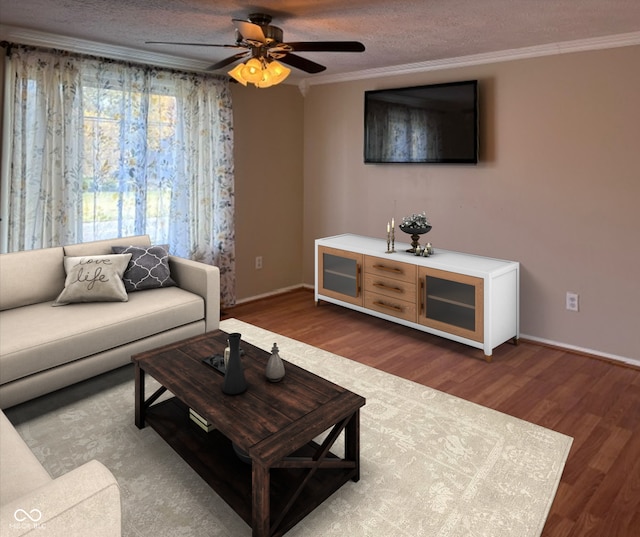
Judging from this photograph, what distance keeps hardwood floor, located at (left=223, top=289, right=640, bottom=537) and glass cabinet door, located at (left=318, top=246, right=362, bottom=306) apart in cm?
21

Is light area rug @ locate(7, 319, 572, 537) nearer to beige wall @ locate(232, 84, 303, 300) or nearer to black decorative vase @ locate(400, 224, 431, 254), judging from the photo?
black decorative vase @ locate(400, 224, 431, 254)

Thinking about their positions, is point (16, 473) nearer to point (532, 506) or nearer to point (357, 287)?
point (532, 506)

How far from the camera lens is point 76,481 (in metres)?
1.19

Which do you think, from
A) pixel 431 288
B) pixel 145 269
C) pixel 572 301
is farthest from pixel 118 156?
pixel 572 301

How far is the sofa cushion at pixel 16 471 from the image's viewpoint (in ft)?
5.01

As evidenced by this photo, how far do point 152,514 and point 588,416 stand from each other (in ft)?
8.04

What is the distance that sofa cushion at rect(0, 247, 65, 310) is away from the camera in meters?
→ 3.20

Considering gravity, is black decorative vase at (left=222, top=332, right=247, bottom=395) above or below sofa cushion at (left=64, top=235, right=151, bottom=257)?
below

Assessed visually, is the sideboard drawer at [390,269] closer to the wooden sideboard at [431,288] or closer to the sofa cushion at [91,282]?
the wooden sideboard at [431,288]

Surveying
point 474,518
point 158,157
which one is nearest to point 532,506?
point 474,518

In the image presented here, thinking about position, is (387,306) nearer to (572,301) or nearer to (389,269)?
(389,269)

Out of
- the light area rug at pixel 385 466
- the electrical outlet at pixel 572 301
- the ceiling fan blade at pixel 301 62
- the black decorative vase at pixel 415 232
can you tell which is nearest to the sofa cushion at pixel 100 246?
the light area rug at pixel 385 466

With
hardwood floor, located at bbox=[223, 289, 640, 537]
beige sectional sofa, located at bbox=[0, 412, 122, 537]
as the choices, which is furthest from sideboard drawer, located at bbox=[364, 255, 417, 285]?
beige sectional sofa, located at bbox=[0, 412, 122, 537]

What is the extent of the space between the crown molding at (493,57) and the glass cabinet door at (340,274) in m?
1.84
